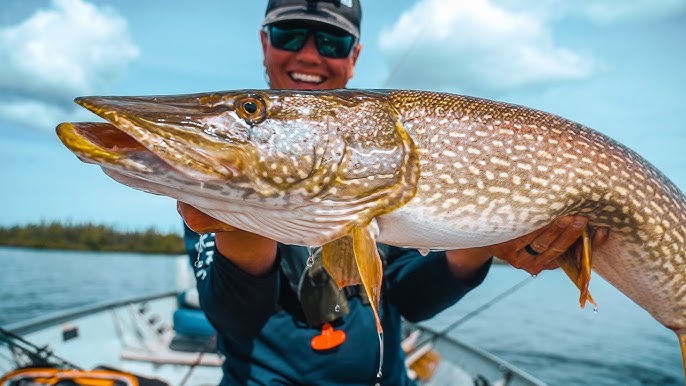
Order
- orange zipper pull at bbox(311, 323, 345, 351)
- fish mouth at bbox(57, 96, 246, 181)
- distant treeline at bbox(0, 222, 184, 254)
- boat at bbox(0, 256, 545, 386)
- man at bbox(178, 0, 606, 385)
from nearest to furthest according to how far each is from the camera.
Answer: fish mouth at bbox(57, 96, 246, 181) < man at bbox(178, 0, 606, 385) < orange zipper pull at bbox(311, 323, 345, 351) < boat at bbox(0, 256, 545, 386) < distant treeline at bbox(0, 222, 184, 254)

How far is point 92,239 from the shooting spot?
138 ft

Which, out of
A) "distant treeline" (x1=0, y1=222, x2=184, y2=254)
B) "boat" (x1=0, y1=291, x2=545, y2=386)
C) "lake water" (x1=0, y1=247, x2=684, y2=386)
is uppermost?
"boat" (x1=0, y1=291, x2=545, y2=386)

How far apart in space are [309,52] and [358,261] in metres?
1.44

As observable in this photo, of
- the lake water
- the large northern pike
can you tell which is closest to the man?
the large northern pike

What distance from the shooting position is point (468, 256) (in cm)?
214

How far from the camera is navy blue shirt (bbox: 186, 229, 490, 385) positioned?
1855 millimetres


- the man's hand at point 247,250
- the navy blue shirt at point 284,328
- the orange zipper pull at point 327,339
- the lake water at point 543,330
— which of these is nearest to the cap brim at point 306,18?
the navy blue shirt at point 284,328

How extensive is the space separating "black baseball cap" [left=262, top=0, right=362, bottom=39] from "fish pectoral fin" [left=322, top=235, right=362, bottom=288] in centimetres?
138

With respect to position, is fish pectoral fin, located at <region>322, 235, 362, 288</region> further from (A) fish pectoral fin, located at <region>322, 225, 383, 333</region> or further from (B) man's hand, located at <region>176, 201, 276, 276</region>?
(B) man's hand, located at <region>176, 201, 276, 276</region>

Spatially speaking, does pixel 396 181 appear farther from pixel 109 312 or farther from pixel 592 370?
pixel 592 370

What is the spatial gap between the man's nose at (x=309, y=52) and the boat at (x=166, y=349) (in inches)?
96.1

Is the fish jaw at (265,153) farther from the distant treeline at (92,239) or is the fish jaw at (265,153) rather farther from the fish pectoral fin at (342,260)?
the distant treeline at (92,239)

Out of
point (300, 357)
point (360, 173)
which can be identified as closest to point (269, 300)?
point (300, 357)

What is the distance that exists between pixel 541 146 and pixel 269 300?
112 cm
